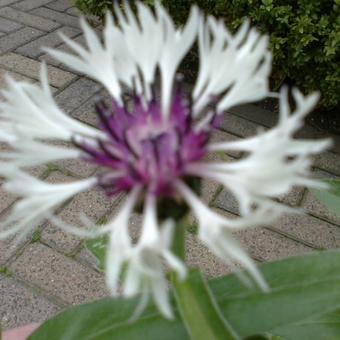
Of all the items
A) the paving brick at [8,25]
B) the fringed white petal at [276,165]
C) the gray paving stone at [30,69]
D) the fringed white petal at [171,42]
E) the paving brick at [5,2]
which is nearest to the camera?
the fringed white petal at [276,165]

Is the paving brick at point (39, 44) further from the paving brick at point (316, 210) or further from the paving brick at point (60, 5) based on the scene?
the paving brick at point (316, 210)

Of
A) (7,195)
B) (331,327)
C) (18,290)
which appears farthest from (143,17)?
(7,195)

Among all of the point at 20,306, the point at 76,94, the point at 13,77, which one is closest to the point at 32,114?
the point at 20,306

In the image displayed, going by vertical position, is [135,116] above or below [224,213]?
above

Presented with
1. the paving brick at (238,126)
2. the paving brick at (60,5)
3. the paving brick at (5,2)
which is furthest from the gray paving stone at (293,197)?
the paving brick at (5,2)

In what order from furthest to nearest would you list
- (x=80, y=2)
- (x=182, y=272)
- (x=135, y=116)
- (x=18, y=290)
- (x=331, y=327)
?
(x=80, y=2), (x=18, y=290), (x=331, y=327), (x=135, y=116), (x=182, y=272)

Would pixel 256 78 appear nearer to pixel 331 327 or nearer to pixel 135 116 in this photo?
pixel 135 116

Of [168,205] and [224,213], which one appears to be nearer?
[168,205]
